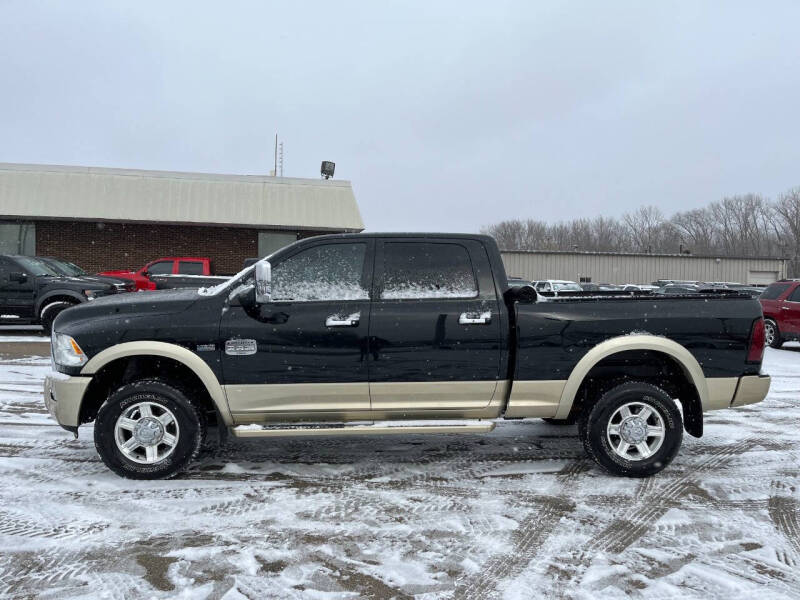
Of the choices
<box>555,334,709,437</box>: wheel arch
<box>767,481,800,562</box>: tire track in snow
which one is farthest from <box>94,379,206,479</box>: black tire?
<box>767,481,800,562</box>: tire track in snow

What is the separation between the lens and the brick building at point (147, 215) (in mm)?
21594

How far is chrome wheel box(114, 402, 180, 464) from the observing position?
459cm

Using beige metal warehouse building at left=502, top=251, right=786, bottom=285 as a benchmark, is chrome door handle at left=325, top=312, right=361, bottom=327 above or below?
below

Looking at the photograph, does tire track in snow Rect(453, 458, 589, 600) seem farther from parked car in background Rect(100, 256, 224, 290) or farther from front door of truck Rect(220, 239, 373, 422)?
parked car in background Rect(100, 256, 224, 290)

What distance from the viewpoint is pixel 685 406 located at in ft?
16.8

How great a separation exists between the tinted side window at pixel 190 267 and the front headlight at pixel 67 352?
13.3 meters

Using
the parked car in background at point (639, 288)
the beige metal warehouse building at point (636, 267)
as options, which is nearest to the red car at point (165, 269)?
the parked car in background at point (639, 288)

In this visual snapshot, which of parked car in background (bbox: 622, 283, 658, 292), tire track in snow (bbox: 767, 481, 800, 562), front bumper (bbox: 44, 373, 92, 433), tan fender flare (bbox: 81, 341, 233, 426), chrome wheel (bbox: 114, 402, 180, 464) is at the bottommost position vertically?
tire track in snow (bbox: 767, 481, 800, 562)

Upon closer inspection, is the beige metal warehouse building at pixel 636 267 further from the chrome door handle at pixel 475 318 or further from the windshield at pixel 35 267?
the chrome door handle at pixel 475 318

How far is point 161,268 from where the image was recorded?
56.9 feet

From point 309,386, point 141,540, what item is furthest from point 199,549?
point 309,386

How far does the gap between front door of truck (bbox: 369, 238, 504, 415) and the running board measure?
0.41 feet

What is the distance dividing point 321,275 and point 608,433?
2.48m

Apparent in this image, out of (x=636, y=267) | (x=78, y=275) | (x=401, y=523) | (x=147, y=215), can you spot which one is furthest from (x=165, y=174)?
(x=636, y=267)
